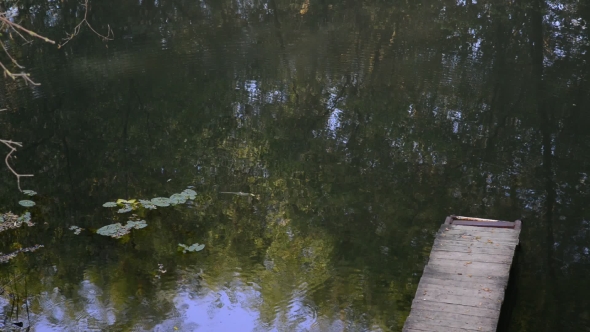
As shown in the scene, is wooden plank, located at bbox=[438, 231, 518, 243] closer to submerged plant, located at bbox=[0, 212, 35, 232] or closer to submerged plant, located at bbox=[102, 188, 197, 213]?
submerged plant, located at bbox=[102, 188, 197, 213]

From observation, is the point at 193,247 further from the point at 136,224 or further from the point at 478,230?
the point at 478,230

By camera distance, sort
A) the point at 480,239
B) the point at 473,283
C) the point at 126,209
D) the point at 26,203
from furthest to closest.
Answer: the point at 26,203 → the point at 126,209 → the point at 480,239 → the point at 473,283

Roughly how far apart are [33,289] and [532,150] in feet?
23.8

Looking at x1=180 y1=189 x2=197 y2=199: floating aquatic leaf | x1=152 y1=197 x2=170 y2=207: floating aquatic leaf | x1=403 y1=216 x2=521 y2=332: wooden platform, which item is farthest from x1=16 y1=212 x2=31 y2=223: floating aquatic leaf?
x1=403 y1=216 x2=521 y2=332: wooden platform

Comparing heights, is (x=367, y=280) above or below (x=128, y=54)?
below

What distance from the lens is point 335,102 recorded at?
39.1 feet

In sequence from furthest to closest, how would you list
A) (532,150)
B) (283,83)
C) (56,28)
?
(56,28), (283,83), (532,150)

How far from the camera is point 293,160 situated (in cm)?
1003

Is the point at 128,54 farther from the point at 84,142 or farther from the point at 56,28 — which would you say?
the point at 84,142

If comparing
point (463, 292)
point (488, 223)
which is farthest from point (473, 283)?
point (488, 223)

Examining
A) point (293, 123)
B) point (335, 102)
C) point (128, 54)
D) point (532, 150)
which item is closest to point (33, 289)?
point (293, 123)

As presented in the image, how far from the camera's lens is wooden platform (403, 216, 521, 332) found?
562cm

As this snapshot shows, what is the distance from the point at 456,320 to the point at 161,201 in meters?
4.49

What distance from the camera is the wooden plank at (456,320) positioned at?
552 centimetres
